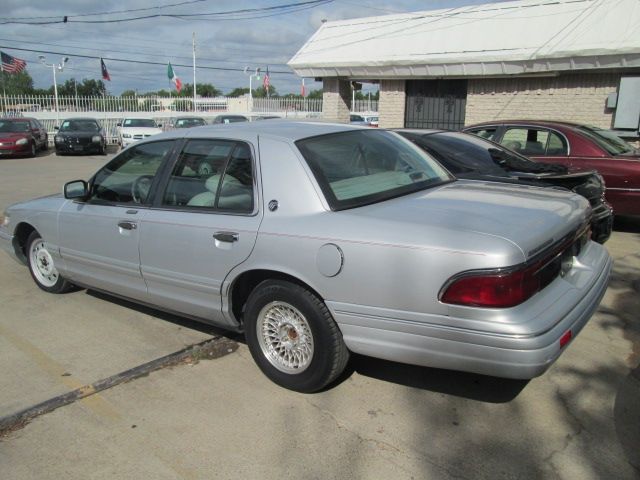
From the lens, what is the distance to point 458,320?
9.29 feet

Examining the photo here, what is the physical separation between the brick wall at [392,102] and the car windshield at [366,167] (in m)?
10.5

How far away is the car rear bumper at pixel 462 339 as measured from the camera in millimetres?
2752

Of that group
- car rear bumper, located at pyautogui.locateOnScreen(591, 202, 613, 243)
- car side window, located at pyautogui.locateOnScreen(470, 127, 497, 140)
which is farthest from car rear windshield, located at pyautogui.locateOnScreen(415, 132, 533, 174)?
car side window, located at pyautogui.locateOnScreen(470, 127, 497, 140)

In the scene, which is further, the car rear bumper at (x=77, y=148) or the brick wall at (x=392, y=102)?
the car rear bumper at (x=77, y=148)

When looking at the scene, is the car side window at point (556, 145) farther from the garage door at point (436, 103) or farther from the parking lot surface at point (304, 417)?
the garage door at point (436, 103)

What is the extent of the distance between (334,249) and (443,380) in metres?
1.29

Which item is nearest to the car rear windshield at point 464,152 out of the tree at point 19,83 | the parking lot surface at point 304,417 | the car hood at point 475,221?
the parking lot surface at point 304,417

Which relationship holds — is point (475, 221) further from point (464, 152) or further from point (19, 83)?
point (19, 83)

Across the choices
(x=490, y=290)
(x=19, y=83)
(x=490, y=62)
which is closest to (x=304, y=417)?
(x=490, y=290)

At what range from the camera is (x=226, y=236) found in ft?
11.8


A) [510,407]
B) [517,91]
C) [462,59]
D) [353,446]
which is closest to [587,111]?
[517,91]

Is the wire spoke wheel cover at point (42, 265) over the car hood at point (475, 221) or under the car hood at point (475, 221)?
under

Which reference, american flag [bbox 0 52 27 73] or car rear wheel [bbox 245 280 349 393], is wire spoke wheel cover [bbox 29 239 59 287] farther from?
american flag [bbox 0 52 27 73]

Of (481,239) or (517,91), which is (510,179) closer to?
(481,239)
